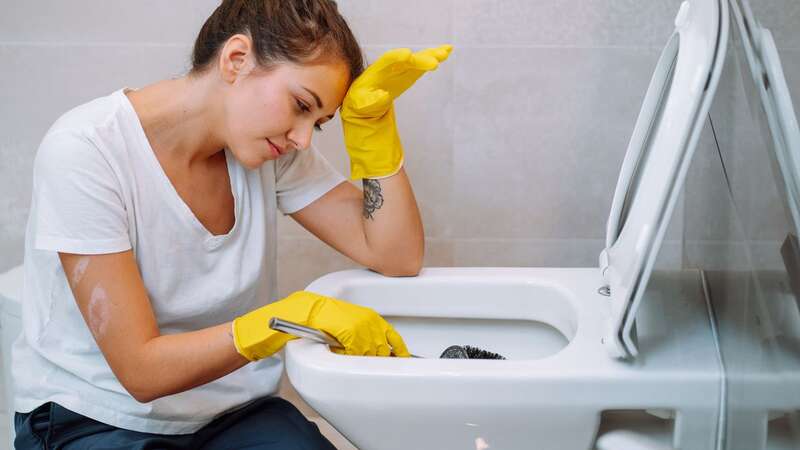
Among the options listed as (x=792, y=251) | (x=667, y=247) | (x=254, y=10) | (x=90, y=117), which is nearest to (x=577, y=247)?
(x=667, y=247)

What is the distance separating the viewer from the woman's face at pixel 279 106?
3.36 ft

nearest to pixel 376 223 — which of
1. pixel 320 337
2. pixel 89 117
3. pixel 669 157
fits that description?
pixel 320 337

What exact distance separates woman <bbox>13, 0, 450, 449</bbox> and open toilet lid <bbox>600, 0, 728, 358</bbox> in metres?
0.30

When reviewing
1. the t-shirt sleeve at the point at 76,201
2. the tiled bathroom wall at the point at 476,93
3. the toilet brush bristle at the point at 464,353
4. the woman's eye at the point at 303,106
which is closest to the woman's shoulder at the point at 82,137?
the t-shirt sleeve at the point at 76,201

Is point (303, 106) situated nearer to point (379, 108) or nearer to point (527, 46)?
point (379, 108)

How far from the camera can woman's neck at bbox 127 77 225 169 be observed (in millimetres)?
1082

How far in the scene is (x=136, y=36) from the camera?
158cm

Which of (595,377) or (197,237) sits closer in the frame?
(595,377)

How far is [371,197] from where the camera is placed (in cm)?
123

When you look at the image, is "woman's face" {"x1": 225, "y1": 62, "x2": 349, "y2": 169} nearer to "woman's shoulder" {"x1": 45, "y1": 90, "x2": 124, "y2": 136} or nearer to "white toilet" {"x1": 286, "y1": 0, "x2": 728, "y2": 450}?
"woman's shoulder" {"x1": 45, "y1": 90, "x2": 124, "y2": 136}

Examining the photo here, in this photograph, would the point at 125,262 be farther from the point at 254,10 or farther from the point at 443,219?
the point at 443,219

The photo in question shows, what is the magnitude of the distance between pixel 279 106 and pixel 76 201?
0.25 metres

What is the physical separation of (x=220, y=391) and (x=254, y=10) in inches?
18.8

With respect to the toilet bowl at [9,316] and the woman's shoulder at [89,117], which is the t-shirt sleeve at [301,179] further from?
the toilet bowl at [9,316]
